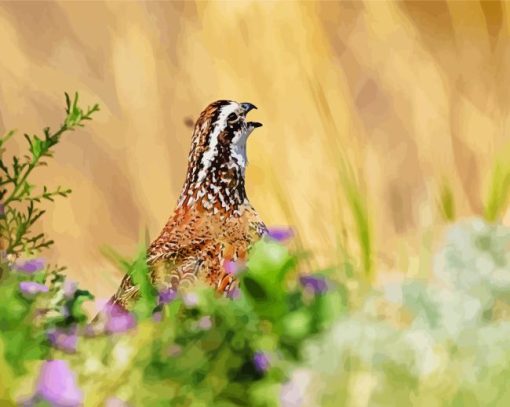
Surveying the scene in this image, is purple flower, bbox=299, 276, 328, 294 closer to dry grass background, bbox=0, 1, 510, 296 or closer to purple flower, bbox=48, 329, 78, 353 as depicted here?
purple flower, bbox=48, 329, 78, 353

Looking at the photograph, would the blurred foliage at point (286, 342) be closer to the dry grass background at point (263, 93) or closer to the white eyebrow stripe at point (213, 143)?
the white eyebrow stripe at point (213, 143)

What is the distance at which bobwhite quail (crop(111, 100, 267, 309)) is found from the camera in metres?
2.34

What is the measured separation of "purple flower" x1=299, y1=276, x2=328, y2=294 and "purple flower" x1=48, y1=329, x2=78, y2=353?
41cm

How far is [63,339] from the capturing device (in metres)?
1.96

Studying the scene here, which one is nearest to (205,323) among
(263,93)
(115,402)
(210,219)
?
(115,402)

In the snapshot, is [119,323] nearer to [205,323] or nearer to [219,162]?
[205,323]

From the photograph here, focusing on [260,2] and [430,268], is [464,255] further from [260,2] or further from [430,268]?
[260,2]

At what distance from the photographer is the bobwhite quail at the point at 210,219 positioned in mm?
2340

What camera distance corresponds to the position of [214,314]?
1.86 meters

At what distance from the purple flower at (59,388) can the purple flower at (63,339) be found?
26cm

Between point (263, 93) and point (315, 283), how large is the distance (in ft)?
5.93

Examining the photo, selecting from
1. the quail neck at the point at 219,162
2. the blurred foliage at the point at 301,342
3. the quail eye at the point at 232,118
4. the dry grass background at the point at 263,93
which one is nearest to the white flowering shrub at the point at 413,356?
the blurred foliage at the point at 301,342

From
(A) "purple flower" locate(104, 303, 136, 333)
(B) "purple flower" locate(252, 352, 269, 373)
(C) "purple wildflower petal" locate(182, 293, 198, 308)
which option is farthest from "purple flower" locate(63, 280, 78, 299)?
(B) "purple flower" locate(252, 352, 269, 373)

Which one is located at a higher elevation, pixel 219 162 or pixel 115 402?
pixel 219 162
